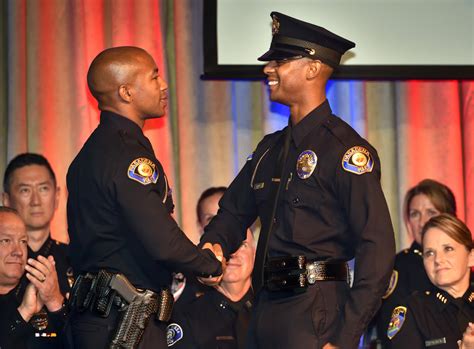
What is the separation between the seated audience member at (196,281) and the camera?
5363 millimetres

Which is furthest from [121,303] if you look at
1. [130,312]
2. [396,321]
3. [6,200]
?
[6,200]

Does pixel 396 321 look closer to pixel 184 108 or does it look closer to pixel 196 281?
pixel 196 281

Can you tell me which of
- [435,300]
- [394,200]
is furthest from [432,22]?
[435,300]

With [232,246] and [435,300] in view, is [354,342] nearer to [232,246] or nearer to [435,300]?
[232,246]

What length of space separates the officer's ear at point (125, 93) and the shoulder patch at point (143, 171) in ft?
1.14

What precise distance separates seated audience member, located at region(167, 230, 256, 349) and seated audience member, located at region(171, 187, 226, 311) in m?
0.06

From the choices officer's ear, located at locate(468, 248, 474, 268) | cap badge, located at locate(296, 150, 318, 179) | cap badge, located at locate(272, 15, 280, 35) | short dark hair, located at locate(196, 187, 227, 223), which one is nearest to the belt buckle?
A: cap badge, located at locate(296, 150, 318, 179)

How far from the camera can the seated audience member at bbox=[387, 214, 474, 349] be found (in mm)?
4781

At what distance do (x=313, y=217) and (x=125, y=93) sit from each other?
1.03 m

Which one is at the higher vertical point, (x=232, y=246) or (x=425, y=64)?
(x=425, y=64)

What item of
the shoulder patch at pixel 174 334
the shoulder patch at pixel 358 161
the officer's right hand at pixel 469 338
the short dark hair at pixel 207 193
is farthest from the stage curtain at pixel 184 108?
the shoulder patch at pixel 358 161

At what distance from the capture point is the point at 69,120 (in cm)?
579

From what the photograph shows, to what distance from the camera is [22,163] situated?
5.44m

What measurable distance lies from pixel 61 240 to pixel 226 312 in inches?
49.1
